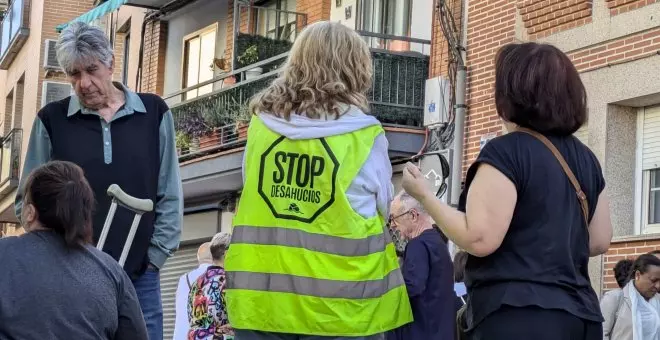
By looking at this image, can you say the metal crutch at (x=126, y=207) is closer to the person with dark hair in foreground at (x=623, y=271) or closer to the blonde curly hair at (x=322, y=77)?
the blonde curly hair at (x=322, y=77)

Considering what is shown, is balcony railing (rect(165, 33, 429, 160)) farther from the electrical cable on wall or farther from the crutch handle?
the crutch handle

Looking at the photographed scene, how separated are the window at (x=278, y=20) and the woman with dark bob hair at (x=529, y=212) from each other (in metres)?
17.2

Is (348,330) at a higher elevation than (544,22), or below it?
below

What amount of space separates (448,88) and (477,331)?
12680 millimetres

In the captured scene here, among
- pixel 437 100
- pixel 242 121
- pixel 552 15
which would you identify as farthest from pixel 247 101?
pixel 552 15

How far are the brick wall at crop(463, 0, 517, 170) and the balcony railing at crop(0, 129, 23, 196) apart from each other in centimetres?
2212

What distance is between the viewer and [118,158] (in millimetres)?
6664

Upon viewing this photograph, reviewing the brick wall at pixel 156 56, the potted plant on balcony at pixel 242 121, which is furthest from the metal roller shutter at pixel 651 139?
the brick wall at pixel 156 56

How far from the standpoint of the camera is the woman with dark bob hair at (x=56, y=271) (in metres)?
5.40

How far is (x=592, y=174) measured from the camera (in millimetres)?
5211

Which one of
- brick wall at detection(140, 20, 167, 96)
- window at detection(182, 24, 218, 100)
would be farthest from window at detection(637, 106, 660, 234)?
brick wall at detection(140, 20, 167, 96)

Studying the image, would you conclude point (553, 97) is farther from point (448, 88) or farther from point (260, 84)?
point (260, 84)

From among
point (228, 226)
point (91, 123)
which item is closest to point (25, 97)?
point (228, 226)

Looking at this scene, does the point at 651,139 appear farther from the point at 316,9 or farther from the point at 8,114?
the point at 8,114
